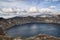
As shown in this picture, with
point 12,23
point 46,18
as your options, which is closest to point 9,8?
point 12,23

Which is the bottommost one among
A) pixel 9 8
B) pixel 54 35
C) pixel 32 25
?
pixel 54 35

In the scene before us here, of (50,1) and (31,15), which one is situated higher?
(50,1)

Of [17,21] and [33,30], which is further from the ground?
[17,21]

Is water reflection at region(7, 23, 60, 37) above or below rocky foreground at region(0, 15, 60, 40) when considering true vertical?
below

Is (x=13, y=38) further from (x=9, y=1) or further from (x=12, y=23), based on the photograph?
(x=9, y=1)

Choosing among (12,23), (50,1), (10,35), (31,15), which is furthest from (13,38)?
(50,1)

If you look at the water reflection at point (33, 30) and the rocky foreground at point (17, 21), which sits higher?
→ the rocky foreground at point (17, 21)
